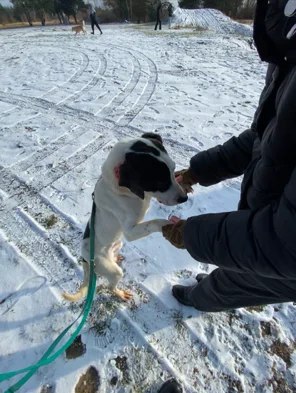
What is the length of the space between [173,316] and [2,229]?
7.17 feet

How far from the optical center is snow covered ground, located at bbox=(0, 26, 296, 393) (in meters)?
1.99

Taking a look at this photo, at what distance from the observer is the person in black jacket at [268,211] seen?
1.00 m

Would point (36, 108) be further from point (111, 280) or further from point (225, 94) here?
point (111, 280)

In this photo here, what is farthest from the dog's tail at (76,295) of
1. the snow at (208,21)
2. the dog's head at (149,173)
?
the snow at (208,21)

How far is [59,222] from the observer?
3.12 meters

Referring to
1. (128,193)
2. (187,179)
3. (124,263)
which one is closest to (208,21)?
(187,179)

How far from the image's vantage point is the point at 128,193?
6.31ft

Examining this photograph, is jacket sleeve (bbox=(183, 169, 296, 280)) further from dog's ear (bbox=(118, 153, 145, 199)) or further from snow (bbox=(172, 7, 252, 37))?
snow (bbox=(172, 7, 252, 37))

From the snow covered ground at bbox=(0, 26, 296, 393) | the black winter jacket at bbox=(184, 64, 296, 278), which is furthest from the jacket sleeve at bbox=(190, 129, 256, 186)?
the snow covered ground at bbox=(0, 26, 296, 393)

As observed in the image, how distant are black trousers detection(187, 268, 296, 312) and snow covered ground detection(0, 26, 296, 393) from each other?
0.36 metres

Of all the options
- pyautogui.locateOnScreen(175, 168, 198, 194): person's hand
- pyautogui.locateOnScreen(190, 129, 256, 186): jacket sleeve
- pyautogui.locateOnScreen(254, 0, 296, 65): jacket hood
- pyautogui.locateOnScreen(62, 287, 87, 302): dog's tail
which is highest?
pyautogui.locateOnScreen(254, 0, 296, 65): jacket hood

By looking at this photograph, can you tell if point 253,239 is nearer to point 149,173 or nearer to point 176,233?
point 176,233

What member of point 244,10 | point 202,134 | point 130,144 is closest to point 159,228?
point 130,144

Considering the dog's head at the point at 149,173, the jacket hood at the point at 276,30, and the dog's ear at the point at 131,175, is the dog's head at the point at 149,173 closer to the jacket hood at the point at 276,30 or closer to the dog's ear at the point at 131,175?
the dog's ear at the point at 131,175
